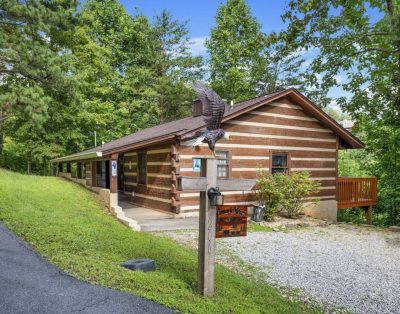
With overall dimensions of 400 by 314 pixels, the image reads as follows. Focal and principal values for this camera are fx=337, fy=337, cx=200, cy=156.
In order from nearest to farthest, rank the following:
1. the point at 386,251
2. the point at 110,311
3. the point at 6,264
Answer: the point at 110,311, the point at 6,264, the point at 386,251

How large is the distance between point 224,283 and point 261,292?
2.01 ft

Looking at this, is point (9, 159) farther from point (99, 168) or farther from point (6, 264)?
point (6, 264)

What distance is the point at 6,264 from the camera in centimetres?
572

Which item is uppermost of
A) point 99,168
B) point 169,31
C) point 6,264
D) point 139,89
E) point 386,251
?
point 169,31

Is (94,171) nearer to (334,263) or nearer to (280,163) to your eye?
(280,163)

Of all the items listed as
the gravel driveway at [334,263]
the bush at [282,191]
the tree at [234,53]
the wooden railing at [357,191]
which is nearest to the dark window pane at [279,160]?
the bush at [282,191]

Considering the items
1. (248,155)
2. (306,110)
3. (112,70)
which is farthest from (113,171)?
(112,70)

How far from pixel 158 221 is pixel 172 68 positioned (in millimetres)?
23701

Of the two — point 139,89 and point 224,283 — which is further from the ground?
point 139,89

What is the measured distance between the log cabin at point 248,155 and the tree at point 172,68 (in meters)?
15.3

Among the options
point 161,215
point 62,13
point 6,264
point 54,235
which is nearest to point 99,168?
point 161,215

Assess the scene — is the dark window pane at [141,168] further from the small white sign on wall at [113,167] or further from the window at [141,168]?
the small white sign on wall at [113,167]

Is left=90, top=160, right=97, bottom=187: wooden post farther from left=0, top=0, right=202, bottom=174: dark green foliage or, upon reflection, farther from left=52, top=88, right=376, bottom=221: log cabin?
left=0, top=0, right=202, bottom=174: dark green foliage

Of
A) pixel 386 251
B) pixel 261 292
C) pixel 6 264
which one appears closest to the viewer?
pixel 261 292
